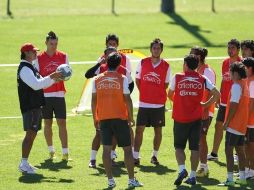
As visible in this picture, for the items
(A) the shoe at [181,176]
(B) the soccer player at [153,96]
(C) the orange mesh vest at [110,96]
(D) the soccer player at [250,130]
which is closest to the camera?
(C) the orange mesh vest at [110,96]

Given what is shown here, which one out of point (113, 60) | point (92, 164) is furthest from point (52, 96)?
point (113, 60)

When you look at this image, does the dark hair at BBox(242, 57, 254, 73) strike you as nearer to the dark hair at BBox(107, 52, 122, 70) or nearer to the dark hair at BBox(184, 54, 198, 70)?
the dark hair at BBox(184, 54, 198, 70)

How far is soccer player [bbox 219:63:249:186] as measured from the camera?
13.3 meters

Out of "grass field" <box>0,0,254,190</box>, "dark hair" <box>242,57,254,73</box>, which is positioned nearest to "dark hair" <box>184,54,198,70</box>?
"dark hair" <box>242,57,254,73</box>

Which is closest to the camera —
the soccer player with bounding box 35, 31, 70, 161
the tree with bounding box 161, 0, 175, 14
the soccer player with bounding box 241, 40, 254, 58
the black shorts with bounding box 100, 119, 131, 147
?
the black shorts with bounding box 100, 119, 131, 147

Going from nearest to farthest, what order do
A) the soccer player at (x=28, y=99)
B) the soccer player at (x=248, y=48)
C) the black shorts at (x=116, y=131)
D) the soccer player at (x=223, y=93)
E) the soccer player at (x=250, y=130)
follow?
the black shorts at (x=116, y=131), the soccer player at (x=250, y=130), the soccer player at (x=28, y=99), the soccer player at (x=248, y=48), the soccer player at (x=223, y=93)

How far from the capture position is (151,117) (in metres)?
15.4

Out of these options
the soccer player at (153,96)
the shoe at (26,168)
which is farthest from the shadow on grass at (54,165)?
the soccer player at (153,96)

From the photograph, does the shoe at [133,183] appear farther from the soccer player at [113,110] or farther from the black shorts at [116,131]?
the black shorts at [116,131]

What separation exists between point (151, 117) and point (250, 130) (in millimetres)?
2187

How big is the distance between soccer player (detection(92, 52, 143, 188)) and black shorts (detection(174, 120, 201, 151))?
87 centimetres

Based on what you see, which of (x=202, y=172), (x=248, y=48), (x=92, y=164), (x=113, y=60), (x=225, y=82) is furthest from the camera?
(x=225, y=82)

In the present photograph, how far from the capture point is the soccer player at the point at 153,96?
50.4ft

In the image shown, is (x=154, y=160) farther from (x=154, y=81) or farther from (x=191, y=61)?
(x=191, y=61)
